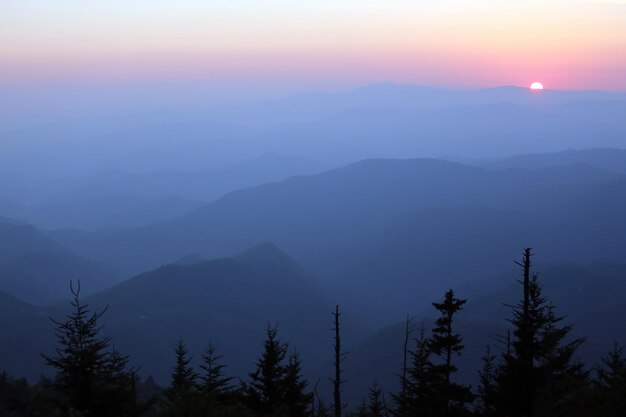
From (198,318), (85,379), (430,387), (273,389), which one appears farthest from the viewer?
(198,318)

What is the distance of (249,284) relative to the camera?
18525 centimetres

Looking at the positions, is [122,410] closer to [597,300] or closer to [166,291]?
[597,300]

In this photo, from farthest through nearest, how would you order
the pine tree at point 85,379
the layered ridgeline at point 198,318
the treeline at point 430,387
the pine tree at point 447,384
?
the layered ridgeline at point 198,318, the pine tree at point 447,384, the pine tree at point 85,379, the treeline at point 430,387

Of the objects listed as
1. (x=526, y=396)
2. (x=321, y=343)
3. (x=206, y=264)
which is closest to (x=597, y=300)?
(x=321, y=343)

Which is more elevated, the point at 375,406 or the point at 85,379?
the point at 85,379

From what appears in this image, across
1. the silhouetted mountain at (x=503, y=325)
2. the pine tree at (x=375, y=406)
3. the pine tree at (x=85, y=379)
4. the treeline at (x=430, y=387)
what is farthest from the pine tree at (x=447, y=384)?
the silhouetted mountain at (x=503, y=325)

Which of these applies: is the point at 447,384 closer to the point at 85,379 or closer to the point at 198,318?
the point at 85,379

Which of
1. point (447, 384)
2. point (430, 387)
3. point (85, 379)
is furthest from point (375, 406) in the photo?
point (85, 379)

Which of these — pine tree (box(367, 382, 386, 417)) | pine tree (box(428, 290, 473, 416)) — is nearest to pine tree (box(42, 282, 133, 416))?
pine tree (box(428, 290, 473, 416))

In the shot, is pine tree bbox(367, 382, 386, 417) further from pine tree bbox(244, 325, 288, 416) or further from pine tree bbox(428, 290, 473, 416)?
pine tree bbox(428, 290, 473, 416)

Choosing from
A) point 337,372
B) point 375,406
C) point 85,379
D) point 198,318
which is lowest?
point 375,406

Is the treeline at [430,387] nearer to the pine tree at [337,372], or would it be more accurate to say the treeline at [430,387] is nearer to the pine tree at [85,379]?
the pine tree at [85,379]

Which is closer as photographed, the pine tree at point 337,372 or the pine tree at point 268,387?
the pine tree at point 268,387

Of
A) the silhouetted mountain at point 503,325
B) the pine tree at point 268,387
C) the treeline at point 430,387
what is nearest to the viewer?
→ the treeline at point 430,387
